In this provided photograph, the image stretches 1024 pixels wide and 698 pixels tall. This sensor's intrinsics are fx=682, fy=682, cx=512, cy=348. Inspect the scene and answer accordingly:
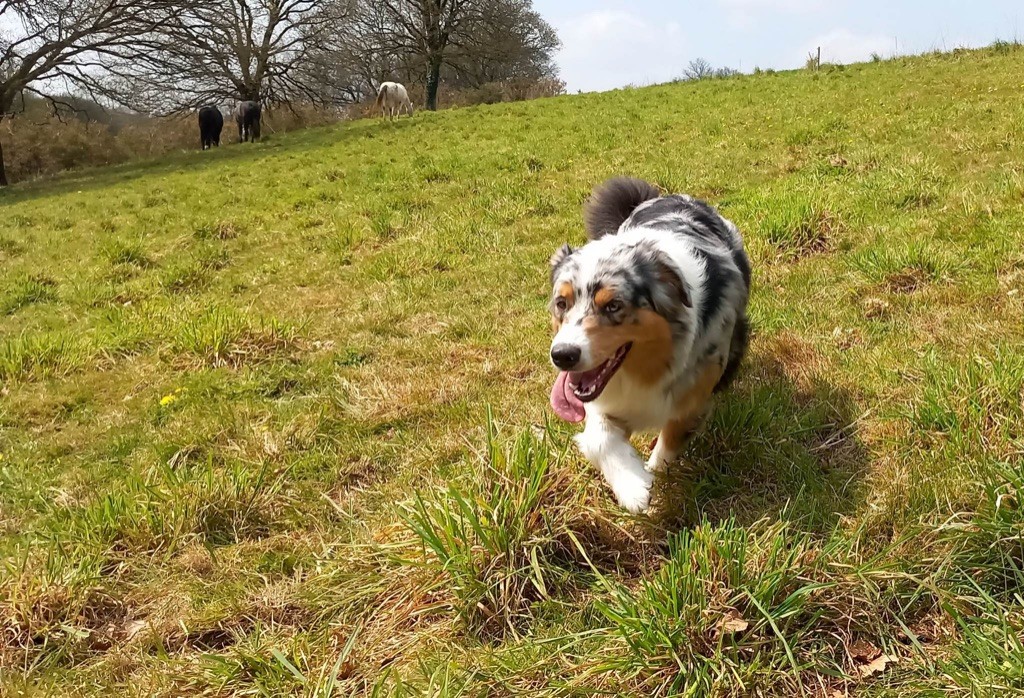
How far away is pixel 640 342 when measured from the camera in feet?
9.24

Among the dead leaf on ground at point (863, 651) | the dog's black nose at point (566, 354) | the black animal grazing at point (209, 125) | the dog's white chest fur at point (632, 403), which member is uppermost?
the black animal grazing at point (209, 125)

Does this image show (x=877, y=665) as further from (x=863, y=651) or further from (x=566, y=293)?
(x=566, y=293)

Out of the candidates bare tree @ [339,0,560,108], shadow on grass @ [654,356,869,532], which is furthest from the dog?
bare tree @ [339,0,560,108]

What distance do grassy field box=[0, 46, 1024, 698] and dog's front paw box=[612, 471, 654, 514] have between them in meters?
0.10

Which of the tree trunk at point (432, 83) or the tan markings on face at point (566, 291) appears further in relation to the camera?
the tree trunk at point (432, 83)

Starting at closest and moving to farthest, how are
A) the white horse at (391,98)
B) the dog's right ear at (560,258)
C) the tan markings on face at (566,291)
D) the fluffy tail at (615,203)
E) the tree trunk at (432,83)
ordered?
1. the tan markings on face at (566,291)
2. the dog's right ear at (560,258)
3. the fluffy tail at (615,203)
4. the white horse at (391,98)
5. the tree trunk at (432,83)

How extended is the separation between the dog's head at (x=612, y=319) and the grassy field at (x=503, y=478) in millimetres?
386

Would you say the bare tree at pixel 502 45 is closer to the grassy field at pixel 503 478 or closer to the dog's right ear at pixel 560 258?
the grassy field at pixel 503 478

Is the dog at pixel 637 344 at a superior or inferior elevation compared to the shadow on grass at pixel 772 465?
superior

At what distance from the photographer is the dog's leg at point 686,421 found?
9.98 ft

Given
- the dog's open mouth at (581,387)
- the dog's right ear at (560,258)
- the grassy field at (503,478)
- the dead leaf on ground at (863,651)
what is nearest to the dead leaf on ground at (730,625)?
the grassy field at (503,478)

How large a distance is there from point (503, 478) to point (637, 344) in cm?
78

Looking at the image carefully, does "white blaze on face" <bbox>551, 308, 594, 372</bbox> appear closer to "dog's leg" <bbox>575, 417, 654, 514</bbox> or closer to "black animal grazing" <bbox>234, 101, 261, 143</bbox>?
"dog's leg" <bbox>575, 417, 654, 514</bbox>

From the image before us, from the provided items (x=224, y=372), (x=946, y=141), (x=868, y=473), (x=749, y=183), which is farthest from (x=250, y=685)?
(x=946, y=141)
